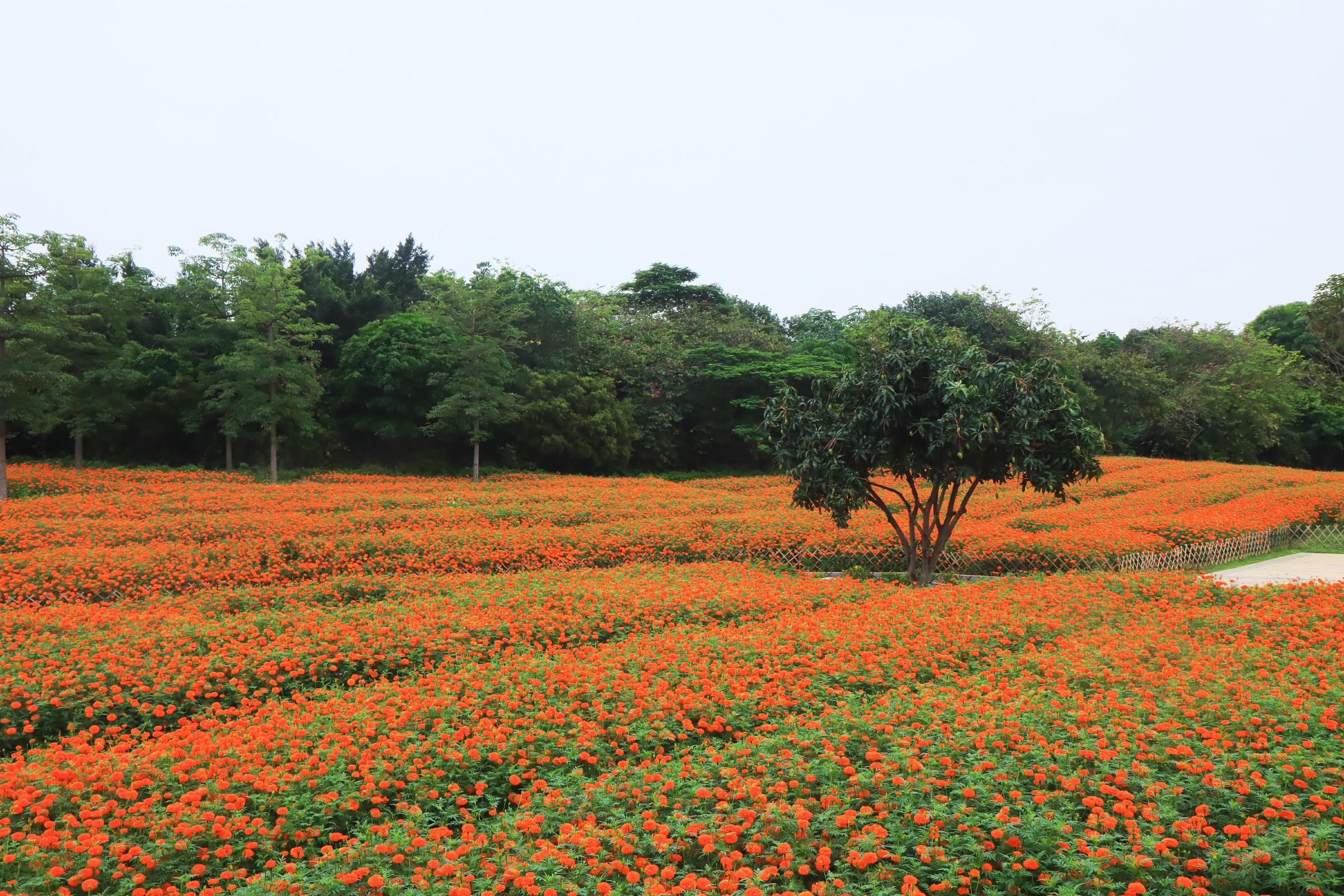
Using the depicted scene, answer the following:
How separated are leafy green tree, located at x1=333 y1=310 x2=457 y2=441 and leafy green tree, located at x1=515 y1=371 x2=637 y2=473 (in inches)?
131

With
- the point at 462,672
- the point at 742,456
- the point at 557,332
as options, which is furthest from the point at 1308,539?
the point at 557,332

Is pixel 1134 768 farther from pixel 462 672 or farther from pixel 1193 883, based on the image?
pixel 462 672

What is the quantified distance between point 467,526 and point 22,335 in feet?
43.5

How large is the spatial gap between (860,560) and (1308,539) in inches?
468

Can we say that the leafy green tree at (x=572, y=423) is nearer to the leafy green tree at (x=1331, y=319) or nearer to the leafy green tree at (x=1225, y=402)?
the leafy green tree at (x=1225, y=402)

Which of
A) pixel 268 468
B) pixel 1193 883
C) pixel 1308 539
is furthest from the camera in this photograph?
pixel 268 468

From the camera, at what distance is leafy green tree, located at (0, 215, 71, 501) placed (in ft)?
63.2

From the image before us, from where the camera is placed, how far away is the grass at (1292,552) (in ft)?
51.3

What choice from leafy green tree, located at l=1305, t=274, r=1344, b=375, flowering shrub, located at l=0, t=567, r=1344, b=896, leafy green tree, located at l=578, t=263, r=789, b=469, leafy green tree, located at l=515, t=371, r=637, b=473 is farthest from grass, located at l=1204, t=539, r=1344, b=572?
leafy green tree, located at l=1305, t=274, r=1344, b=375

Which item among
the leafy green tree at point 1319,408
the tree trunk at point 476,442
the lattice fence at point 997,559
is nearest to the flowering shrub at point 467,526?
the lattice fence at point 997,559

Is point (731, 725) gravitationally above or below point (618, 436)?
below

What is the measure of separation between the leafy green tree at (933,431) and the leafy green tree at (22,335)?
60.1 ft

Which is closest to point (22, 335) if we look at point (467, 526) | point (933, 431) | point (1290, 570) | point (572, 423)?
point (467, 526)

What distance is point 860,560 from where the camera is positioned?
14086 mm
